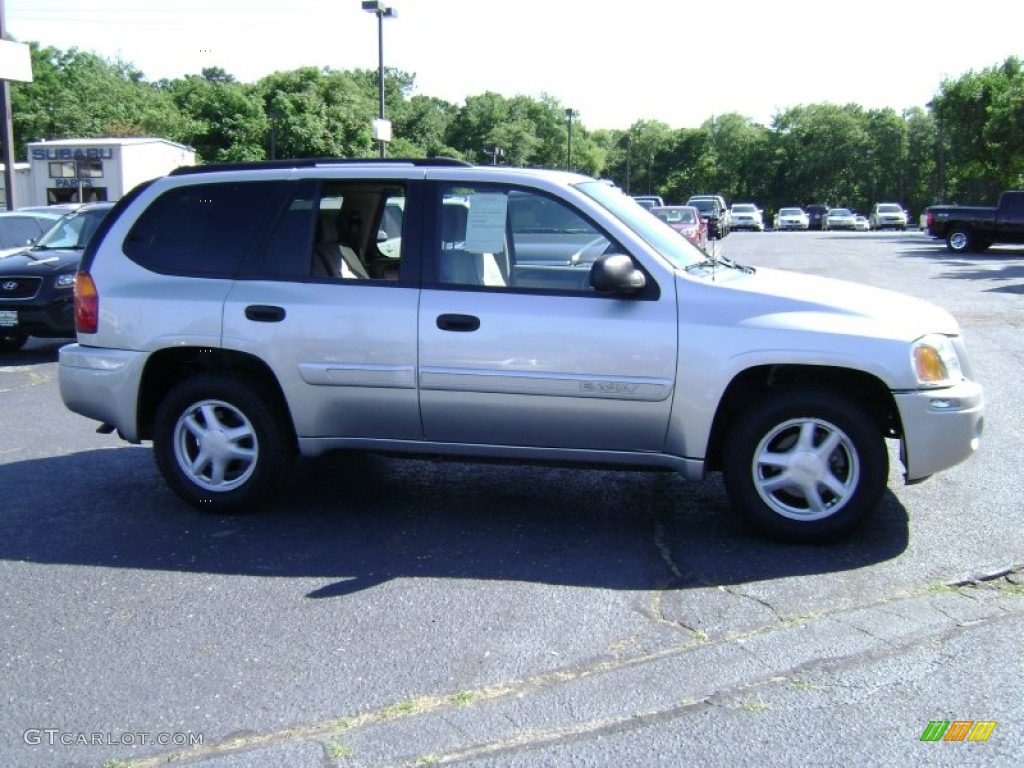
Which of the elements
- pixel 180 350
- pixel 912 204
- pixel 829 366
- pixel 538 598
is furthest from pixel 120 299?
pixel 912 204

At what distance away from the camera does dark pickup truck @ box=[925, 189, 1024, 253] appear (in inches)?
1096

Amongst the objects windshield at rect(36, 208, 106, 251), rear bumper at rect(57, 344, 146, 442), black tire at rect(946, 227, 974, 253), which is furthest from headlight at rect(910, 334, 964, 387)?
black tire at rect(946, 227, 974, 253)

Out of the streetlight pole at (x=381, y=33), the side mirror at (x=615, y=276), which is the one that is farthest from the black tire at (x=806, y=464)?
the streetlight pole at (x=381, y=33)

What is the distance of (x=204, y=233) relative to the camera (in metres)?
5.69

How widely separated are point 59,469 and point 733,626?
4.61 meters

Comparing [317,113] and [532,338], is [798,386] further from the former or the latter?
[317,113]

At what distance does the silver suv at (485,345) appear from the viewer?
195 inches

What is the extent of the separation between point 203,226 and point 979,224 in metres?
27.5

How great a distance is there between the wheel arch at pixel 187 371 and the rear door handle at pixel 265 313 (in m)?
0.21

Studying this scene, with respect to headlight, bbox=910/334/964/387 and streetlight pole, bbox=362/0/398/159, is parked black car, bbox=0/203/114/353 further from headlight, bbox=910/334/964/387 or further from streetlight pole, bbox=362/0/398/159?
streetlight pole, bbox=362/0/398/159

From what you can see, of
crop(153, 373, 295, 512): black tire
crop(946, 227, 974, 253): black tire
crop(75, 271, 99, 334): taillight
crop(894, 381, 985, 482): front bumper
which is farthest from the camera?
crop(946, 227, 974, 253): black tire

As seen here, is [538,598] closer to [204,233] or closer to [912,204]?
[204,233]
